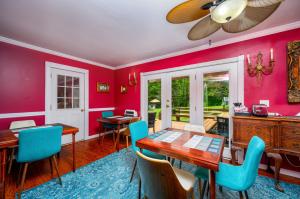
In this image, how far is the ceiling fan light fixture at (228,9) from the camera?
85 centimetres

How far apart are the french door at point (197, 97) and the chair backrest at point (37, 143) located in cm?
242

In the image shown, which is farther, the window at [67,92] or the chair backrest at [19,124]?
the window at [67,92]

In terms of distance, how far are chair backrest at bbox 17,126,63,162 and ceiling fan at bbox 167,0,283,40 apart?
2030 mm

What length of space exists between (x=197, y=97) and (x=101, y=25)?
2.40 m

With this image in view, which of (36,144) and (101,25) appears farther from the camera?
(101,25)

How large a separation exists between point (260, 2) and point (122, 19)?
66.0 inches

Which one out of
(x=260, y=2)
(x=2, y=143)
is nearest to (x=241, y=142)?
(x=260, y=2)

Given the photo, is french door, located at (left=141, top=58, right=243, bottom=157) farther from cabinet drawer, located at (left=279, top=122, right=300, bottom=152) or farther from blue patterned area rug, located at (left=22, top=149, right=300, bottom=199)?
blue patterned area rug, located at (left=22, top=149, right=300, bottom=199)

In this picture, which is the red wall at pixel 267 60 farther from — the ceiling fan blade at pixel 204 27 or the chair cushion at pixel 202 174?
the chair cushion at pixel 202 174

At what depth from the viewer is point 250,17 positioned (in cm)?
112

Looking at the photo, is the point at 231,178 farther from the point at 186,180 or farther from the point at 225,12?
the point at 225,12

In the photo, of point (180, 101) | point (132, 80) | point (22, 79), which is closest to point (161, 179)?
point (180, 101)

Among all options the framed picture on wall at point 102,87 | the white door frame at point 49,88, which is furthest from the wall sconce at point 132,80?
the white door frame at point 49,88

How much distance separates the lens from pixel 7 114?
252 cm
